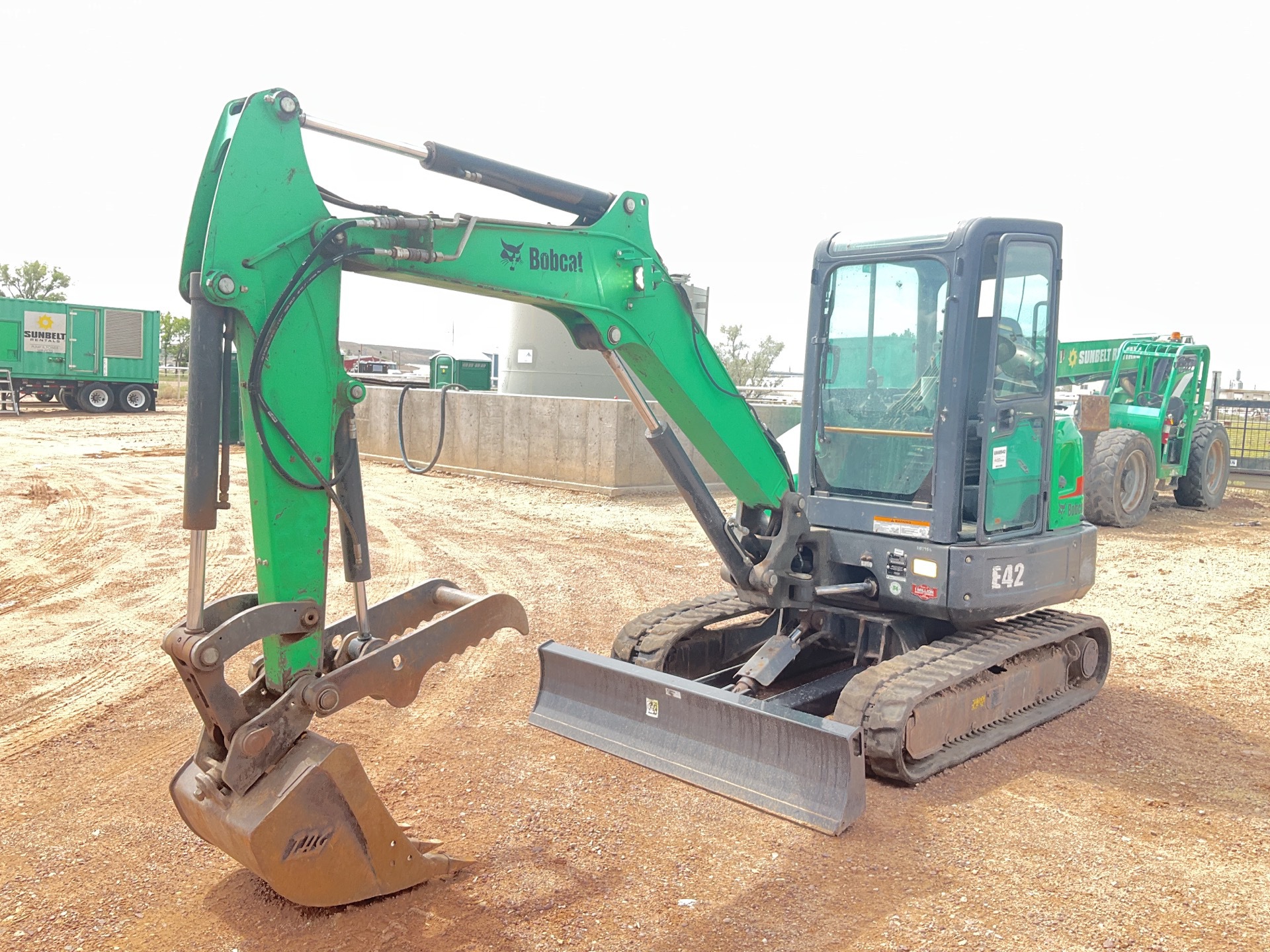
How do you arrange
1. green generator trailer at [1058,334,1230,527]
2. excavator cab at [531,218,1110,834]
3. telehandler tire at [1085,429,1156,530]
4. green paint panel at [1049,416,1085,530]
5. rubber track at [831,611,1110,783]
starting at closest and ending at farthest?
rubber track at [831,611,1110,783]
excavator cab at [531,218,1110,834]
green paint panel at [1049,416,1085,530]
telehandler tire at [1085,429,1156,530]
green generator trailer at [1058,334,1230,527]

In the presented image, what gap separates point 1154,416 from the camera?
15.1 metres

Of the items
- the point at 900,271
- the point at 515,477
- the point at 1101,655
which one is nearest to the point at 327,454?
the point at 900,271

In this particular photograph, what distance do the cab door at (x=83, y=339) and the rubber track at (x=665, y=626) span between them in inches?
1062

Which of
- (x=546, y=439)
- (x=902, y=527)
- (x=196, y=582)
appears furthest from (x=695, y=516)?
(x=546, y=439)

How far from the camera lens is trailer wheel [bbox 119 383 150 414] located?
29.7m

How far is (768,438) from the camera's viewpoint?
5930mm

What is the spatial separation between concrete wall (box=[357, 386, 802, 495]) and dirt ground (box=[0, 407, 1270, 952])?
6.28 meters

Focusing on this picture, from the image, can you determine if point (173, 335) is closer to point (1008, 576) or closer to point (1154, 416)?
point (1154, 416)

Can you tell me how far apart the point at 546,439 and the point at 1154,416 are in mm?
8753

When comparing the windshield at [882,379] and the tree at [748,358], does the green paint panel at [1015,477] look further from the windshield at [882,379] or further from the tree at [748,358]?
the tree at [748,358]

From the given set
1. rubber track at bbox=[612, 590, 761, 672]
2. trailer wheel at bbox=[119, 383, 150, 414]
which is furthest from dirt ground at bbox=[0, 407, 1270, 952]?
trailer wheel at bbox=[119, 383, 150, 414]

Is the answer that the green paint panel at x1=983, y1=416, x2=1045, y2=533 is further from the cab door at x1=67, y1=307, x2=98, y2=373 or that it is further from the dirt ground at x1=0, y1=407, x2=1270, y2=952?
the cab door at x1=67, y1=307, x2=98, y2=373

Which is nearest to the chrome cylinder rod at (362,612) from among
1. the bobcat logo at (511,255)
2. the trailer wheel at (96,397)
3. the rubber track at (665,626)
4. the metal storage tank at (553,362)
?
the bobcat logo at (511,255)

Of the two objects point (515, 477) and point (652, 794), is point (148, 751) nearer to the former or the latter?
point (652, 794)
